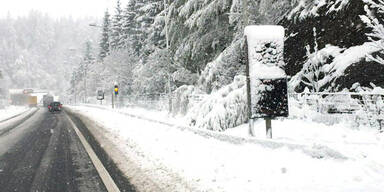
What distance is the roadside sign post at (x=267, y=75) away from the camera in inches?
255

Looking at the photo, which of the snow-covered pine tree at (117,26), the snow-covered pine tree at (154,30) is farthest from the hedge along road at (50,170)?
the snow-covered pine tree at (117,26)

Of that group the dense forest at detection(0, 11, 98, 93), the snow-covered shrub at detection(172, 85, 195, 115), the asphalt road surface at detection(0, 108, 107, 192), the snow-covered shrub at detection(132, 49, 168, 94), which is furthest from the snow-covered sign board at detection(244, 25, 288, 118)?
the dense forest at detection(0, 11, 98, 93)

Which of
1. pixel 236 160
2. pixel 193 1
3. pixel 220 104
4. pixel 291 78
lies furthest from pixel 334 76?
pixel 193 1

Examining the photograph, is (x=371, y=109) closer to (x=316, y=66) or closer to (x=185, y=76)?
(x=316, y=66)

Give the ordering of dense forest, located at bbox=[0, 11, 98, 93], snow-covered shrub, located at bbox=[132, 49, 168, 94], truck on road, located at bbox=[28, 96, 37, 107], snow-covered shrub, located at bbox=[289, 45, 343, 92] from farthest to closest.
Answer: dense forest, located at bbox=[0, 11, 98, 93]
truck on road, located at bbox=[28, 96, 37, 107]
snow-covered shrub, located at bbox=[132, 49, 168, 94]
snow-covered shrub, located at bbox=[289, 45, 343, 92]

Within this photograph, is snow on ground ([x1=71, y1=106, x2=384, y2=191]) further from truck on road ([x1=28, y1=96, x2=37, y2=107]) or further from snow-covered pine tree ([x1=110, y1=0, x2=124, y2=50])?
truck on road ([x1=28, y1=96, x2=37, y2=107])

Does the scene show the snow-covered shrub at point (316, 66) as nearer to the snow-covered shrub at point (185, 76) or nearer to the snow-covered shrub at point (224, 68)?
the snow-covered shrub at point (224, 68)

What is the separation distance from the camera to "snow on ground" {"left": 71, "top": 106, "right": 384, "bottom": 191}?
4012 millimetres

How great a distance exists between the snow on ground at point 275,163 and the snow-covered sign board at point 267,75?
868mm

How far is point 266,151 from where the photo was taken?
5875mm

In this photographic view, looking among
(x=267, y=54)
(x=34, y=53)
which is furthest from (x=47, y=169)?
(x=34, y=53)

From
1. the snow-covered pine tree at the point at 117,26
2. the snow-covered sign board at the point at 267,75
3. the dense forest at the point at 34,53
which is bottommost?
the snow-covered sign board at the point at 267,75

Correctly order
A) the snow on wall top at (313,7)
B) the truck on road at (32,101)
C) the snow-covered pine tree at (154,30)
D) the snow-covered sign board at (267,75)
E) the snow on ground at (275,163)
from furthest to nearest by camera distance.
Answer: the truck on road at (32,101) → the snow-covered pine tree at (154,30) → the snow on wall top at (313,7) → the snow-covered sign board at (267,75) → the snow on ground at (275,163)

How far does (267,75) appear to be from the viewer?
6.47 m
